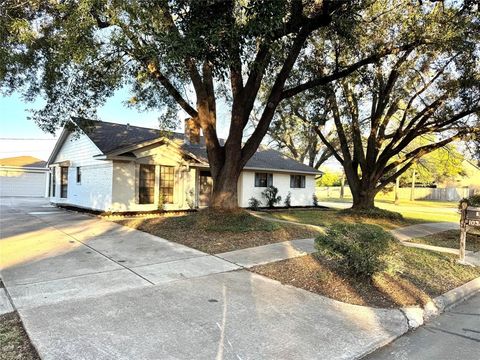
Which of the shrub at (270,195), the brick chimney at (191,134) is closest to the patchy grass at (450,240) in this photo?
the shrub at (270,195)

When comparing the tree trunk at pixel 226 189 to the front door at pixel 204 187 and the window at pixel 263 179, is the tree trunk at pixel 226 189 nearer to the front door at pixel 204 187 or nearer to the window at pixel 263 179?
the front door at pixel 204 187

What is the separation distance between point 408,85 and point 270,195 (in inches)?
382

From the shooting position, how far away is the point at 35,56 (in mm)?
10211

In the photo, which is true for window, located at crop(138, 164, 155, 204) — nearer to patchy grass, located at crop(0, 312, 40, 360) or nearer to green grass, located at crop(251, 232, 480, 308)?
green grass, located at crop(251, 232, 480, 308)

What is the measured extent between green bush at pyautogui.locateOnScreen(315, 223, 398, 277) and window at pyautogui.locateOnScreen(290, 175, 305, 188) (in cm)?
1734

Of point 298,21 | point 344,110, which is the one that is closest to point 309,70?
point 344,110

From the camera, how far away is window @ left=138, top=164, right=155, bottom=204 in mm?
16609

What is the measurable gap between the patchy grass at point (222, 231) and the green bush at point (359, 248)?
9.74 ft

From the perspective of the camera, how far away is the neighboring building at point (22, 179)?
96.0 ft

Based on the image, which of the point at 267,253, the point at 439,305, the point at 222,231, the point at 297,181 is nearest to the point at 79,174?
the point at 222,231

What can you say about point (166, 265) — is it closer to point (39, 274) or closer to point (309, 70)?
point (39, 274)

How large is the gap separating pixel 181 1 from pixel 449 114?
39.8 feet

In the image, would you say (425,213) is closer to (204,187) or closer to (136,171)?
(204,187)

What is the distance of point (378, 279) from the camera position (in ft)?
19.8
